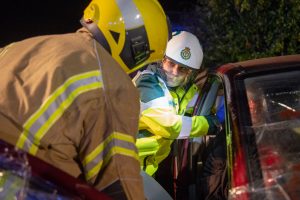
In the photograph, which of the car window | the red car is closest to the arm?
the red car

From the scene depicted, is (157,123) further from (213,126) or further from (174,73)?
(174,73)

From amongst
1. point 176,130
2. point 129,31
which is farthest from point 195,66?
point 129,31

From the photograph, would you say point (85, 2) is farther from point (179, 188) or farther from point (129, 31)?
point (129, 31)

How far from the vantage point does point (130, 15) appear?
2482mm

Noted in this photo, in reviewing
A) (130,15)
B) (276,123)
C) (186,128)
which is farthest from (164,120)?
(130,15)

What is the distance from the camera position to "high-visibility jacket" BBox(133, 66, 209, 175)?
349 cm

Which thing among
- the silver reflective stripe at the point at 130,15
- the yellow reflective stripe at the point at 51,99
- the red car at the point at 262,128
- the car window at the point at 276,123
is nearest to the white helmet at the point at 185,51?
the red car at the point at 262,128

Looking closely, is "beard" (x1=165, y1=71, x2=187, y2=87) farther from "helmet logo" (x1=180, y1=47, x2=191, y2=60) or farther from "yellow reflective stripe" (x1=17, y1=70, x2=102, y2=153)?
"yellow reflective stripe" (x1=17, y1=70, x2=102, y2=153)

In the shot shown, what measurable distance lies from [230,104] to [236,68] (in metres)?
0.33

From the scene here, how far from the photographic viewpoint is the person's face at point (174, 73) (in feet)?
13.5

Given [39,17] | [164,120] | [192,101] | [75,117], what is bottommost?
[39,17]

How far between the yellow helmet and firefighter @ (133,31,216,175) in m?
0.90

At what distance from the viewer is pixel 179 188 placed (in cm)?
372

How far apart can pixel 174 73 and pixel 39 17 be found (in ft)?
36.2
